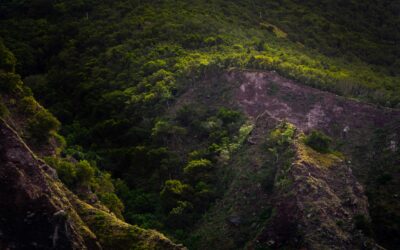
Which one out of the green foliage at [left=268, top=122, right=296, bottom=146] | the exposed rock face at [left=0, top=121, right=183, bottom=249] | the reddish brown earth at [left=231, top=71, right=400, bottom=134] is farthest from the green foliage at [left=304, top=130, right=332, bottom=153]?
the exposed rock face at [left=0, top=121, right=183, bottom=249]

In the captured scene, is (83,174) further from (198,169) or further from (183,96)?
(183,96)

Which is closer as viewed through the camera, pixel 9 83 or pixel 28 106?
pixel 9 83

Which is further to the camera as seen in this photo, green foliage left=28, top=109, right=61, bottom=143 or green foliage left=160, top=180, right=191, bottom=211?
green foliage left=160, top=180, right=191, bottom=211

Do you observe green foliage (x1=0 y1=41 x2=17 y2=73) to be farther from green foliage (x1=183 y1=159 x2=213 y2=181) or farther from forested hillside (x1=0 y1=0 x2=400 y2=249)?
green foliage (x1=183 y1=159 x2=213 y2=181)

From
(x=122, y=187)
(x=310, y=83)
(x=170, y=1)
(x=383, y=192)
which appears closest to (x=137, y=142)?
(x=122, y=187)

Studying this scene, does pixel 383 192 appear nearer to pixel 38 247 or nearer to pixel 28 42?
pixel 38 247

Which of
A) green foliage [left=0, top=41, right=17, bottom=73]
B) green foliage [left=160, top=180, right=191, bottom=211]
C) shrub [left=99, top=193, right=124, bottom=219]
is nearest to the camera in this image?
shrub [left=99, top=193, right=124, bottom=219]

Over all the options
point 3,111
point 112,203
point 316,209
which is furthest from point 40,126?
point 316,209

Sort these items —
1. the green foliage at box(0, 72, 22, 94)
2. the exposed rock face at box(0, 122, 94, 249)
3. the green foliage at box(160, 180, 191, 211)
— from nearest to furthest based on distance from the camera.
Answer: the exposed rock face at box(0, 122, 94, 249)
the green foliage at box(0, 72, 22, 94)
the green foliage at box(160, 180, 191, 211)
